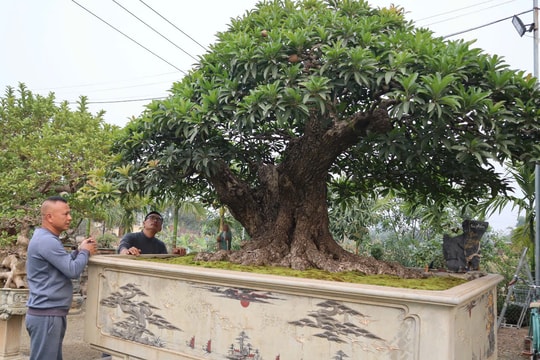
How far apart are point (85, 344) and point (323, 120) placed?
151 inches

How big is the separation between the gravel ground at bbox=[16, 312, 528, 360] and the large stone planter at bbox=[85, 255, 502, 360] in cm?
113

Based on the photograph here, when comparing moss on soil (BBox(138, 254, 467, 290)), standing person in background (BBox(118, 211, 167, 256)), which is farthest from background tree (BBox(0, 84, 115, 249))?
moss on soil (BBox(138, 254, 467, 290))

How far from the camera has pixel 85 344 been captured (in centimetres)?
504

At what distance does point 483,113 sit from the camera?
268 cm

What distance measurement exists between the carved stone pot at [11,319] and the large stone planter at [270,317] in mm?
612

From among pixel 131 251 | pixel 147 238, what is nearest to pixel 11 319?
pixel 131 251

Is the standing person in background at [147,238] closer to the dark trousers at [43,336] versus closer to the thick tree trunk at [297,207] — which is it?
the thick tree trunk at [297,207]

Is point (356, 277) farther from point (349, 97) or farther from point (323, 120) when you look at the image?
point (349, 97)

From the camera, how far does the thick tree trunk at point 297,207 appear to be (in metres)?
3.66

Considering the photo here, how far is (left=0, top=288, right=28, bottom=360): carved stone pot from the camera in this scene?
12.4 feet

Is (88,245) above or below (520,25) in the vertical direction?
below

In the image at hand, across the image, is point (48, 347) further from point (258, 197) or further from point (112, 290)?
point (258, 197)

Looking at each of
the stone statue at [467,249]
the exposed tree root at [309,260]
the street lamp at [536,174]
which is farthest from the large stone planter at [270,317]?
the street lamp at [536,174]

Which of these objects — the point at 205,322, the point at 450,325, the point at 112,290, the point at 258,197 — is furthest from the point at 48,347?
the point at 450,325
